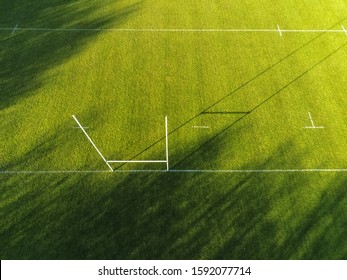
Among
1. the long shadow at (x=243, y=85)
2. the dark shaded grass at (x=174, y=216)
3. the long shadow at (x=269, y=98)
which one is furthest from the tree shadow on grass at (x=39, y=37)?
the long shadow at (x=269, y=98)

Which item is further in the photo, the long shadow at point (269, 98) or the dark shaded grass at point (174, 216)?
the long shadow at point (269, 98)

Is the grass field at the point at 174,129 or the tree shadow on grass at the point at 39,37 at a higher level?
the tree shadow on grass at the point at 39,37

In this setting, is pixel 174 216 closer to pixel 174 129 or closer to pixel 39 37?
pixel 174 129

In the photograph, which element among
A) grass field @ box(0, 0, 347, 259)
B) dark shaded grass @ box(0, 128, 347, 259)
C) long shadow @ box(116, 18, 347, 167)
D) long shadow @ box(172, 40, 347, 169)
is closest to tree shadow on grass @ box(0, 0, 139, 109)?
grass field @ box(0, 0, 347, 259)

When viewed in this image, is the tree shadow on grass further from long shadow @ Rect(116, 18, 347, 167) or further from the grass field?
long shadow @ Rect(116, 18, 347, 167)

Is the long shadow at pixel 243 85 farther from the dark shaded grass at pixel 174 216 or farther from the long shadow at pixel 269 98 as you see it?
the dark shaded grass at pixel 174 216

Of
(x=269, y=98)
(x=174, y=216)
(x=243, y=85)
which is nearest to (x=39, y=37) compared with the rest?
(x=243, y=85)
